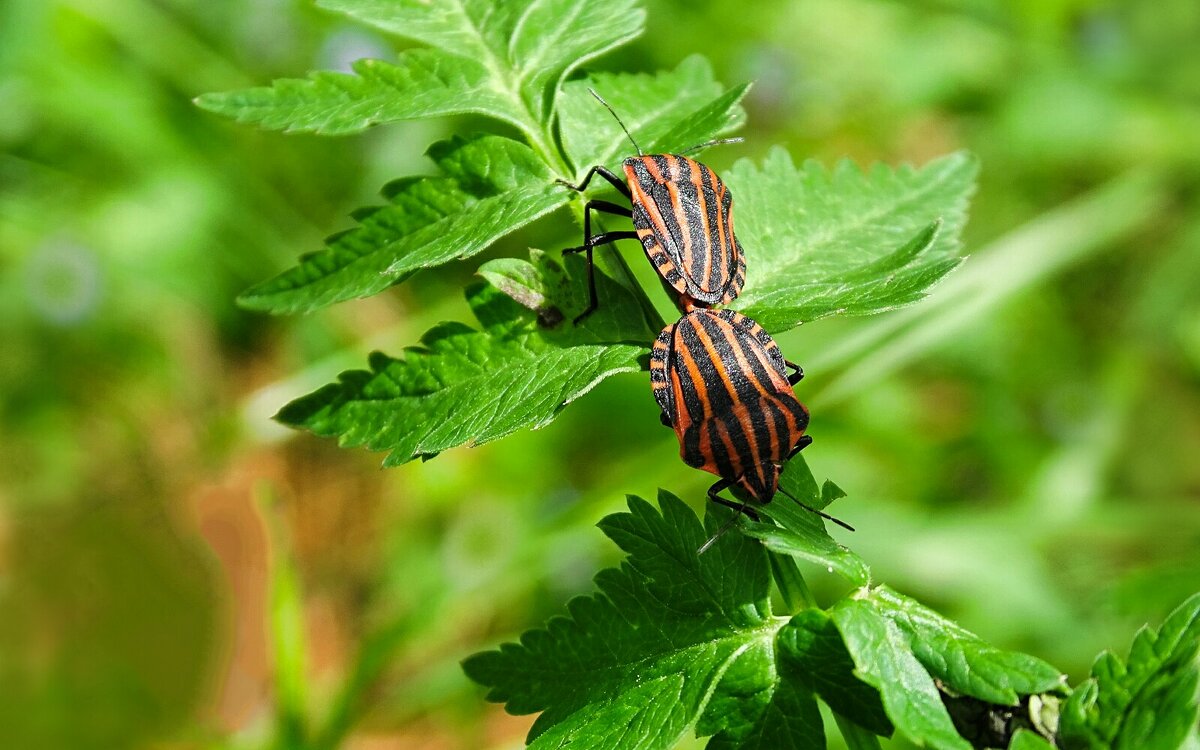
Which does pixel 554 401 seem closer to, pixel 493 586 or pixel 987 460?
pixel 493 586

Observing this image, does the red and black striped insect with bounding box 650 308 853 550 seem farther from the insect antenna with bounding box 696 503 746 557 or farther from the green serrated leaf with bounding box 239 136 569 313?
the green serrated leaf with bounding box 239 136 569 313

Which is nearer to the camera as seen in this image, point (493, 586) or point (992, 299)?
point (493, 586)

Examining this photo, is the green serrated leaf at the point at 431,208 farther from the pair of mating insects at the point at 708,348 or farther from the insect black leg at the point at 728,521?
the insect black leg at the point at 728,521

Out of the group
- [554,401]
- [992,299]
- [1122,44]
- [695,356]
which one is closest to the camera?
[554,401]

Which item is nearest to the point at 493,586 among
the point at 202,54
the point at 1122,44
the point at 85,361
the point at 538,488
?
the point at 538,488

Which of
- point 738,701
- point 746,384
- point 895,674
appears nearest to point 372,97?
point 746,384

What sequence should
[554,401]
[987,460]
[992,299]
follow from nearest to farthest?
[554,401], [992,299], [987,460]

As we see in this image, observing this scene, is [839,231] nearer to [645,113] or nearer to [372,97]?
[645,113]
